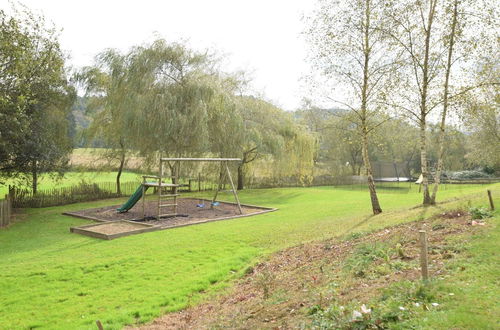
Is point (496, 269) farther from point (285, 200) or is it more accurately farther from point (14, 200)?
point (14, 200)

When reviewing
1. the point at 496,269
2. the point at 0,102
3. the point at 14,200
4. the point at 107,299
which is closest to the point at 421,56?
the point at 496,269

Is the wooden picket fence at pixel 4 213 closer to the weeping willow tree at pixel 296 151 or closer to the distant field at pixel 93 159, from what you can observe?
the distant field at pixel 93 159

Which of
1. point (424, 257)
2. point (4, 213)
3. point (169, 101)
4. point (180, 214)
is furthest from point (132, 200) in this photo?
point (424, 257)

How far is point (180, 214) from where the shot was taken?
54.6ft

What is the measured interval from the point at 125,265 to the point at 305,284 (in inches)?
188

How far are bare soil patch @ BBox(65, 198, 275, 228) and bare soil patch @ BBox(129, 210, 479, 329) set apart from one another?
25.2ft

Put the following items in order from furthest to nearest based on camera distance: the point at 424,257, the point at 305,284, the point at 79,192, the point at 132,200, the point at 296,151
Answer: the point at 296,151
the point at 79,192
the point at 132,200
the point at 305,284
the point at 424,257

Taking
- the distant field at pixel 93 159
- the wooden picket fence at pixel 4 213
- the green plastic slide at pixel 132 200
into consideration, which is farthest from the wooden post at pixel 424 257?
the distant field at pixel 93 159

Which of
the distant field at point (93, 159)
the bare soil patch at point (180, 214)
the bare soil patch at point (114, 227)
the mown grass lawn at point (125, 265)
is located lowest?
the mown grass lawn at point (125, 265)

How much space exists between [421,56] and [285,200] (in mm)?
11909

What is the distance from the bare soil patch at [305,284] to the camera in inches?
191

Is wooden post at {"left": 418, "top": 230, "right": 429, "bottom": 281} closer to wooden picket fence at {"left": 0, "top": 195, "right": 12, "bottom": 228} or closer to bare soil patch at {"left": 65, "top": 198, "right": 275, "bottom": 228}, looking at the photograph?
bare soil patch at {"left": 65, "top": 198, "right": 275, "bottom": 228}

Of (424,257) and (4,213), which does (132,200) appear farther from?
(424,257)

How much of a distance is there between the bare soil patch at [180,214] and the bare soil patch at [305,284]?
7.69 metres
